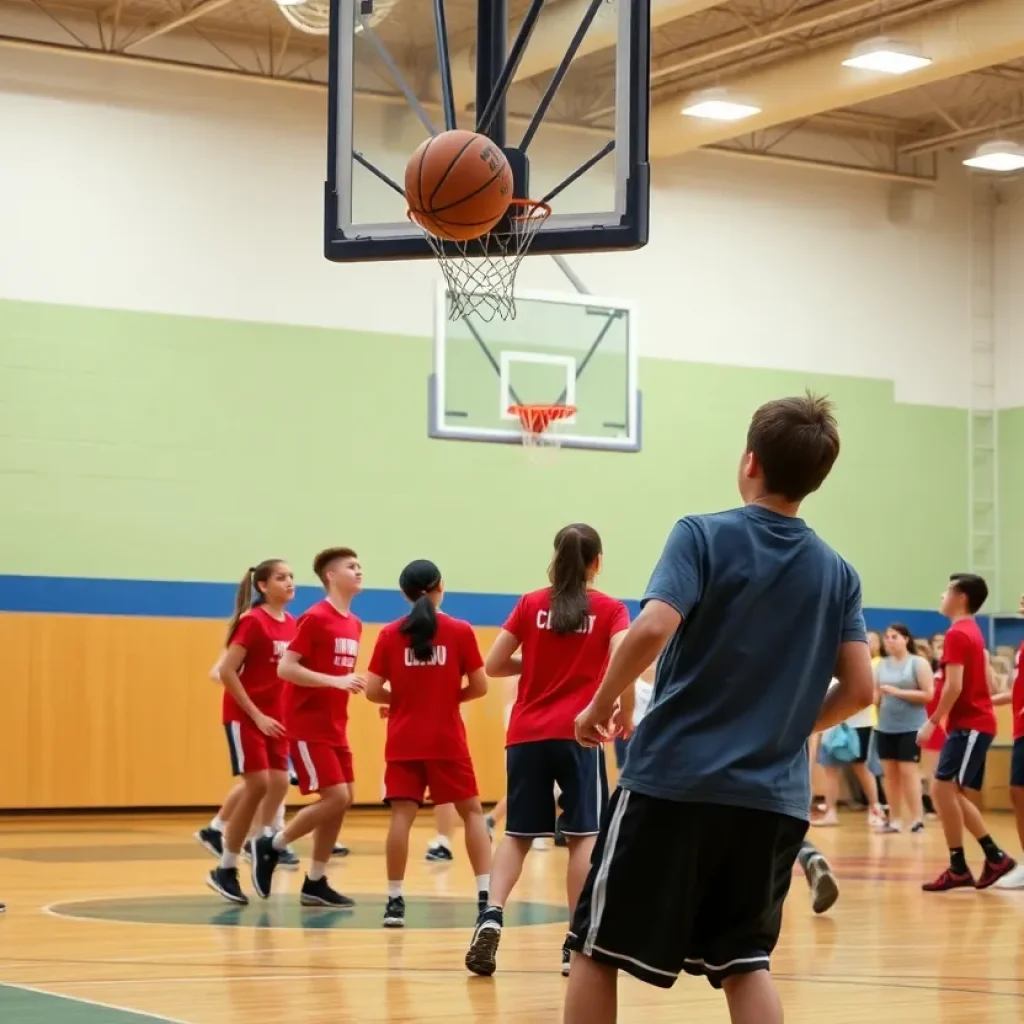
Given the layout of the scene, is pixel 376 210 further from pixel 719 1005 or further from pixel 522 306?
pixel 522 306

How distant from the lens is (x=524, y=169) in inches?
345

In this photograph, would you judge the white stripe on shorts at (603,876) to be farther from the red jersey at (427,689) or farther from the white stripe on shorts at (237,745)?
the white stripe on shorts at (237,745)

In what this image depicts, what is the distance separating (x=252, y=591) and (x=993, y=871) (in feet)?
15.6

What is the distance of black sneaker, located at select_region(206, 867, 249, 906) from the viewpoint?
9.47 meters

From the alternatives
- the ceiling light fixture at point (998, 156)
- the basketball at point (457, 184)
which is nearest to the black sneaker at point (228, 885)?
the basketball at point (457, 184)

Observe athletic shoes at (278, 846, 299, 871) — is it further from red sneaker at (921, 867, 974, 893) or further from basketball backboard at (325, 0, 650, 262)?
basketball backboard at (325, 0, 650, 262)

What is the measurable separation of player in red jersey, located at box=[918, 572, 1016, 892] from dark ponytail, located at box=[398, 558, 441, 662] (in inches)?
147

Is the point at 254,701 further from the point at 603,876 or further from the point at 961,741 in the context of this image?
the point at 603,876

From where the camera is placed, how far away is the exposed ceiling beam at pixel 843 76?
16.2 meters

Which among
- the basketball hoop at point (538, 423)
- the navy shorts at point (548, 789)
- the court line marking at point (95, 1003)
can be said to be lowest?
the court line marking at point (95, 1003)

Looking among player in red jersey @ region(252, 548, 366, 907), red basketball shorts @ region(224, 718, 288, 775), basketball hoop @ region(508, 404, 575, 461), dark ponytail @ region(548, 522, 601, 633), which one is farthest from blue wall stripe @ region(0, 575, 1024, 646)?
dark ponytail @ region(548, 522, 601, 633)

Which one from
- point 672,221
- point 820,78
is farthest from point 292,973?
point 672,221

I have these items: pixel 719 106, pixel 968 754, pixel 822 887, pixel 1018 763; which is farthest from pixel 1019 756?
pixel 719 106

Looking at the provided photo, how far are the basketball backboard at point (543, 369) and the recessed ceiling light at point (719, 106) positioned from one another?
3.19 metres
